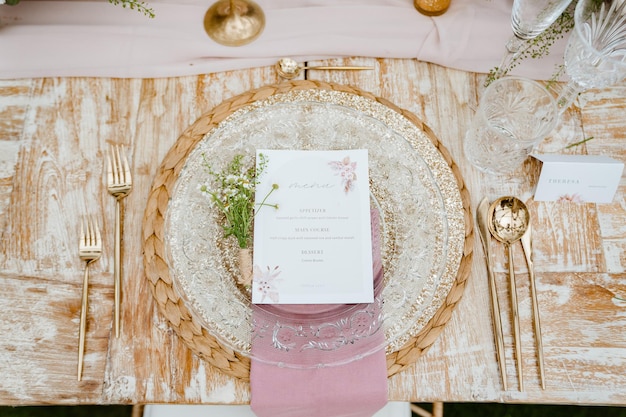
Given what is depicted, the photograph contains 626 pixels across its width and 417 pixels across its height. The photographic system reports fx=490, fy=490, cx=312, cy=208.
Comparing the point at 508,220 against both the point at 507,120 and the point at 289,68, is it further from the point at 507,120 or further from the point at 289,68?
the point at 289,68

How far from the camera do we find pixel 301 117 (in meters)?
0.86

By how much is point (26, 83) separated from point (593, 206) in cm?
106

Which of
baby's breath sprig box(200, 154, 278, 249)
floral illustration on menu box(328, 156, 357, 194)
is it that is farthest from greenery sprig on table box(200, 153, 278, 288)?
floral illustration on menu box(328, 156, 357, 194)

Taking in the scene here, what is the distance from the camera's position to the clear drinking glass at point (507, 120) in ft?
2.75

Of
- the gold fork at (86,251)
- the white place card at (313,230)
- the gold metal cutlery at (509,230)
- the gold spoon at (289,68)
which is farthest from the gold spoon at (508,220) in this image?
the gold fork at (86,251)

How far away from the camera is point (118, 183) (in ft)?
2.77

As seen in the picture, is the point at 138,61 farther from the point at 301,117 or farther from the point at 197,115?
the point at 301,117

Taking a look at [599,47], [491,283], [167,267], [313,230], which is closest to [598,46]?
[599,47]

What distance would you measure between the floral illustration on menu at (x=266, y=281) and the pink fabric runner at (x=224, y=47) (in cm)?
41

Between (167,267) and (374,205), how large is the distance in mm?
348

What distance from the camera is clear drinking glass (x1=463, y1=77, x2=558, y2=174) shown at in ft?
2.75

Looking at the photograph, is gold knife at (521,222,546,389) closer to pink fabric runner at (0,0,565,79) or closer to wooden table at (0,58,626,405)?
wooden table at (0,58,626,405)

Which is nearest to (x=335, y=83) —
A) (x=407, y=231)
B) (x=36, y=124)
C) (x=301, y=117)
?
(x=301, y=117)

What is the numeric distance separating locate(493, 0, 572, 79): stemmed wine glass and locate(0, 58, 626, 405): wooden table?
11cm
